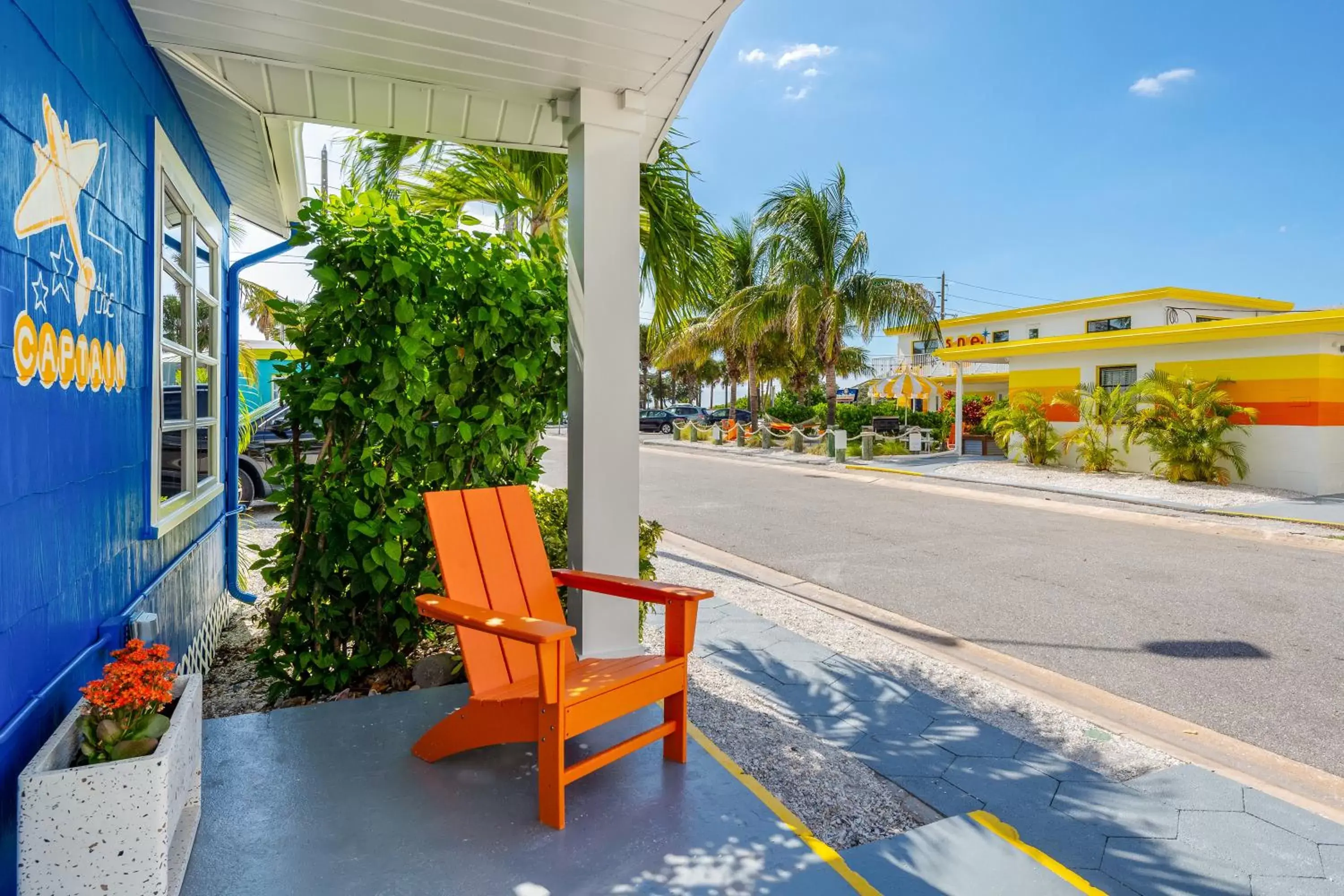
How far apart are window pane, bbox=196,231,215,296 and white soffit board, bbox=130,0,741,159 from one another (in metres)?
1.00

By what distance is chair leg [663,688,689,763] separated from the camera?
2.79 metres

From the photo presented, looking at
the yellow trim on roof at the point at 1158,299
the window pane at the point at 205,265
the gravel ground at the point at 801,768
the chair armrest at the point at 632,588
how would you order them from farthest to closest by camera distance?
the yellow trim on roof at the point at 1158,299, the window pane at the point at 205,265, the chair armrest at the point at 632,588, the gravel ground at the point at 801,768

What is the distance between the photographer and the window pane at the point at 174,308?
336 cm

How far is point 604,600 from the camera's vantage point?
12.2 feet

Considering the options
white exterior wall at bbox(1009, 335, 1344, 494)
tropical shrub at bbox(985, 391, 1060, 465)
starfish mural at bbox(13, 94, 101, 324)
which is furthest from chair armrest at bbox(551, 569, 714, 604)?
tropical shrub at bbox(985, 391, 1060, 465)

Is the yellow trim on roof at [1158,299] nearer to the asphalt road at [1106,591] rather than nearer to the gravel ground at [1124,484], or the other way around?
the gravel ground at [1124,484]

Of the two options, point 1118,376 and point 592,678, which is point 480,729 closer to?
point 592,678

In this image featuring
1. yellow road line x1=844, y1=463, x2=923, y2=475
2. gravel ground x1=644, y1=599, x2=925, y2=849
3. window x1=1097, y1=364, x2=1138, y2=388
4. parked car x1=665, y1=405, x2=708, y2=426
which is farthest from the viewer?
parked car x1=665, y1=405, x2=708, y2=426

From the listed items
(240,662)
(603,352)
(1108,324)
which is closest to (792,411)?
(1108,324)

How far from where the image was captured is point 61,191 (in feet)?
6.64

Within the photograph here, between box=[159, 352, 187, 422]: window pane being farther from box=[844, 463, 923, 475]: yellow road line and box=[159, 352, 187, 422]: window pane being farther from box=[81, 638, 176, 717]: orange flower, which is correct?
box=[844, 463, 923, 475]: yellow road line

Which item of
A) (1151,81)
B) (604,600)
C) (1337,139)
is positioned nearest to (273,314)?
(604,600)

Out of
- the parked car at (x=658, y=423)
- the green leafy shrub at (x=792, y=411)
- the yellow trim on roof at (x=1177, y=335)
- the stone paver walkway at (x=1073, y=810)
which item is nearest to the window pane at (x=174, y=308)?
the stone paver walkway at (x=1073, y=810)

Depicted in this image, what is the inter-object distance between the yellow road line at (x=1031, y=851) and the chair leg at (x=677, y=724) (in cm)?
104
